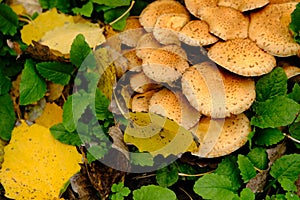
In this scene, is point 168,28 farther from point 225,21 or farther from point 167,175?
point 167,175

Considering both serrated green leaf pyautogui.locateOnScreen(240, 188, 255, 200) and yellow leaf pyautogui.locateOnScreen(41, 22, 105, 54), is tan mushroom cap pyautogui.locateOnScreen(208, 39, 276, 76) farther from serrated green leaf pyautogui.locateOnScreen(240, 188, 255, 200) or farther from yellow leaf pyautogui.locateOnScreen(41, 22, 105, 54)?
yellow leaf pyautogui.locateOnScreen(41, 22, 105, 54)

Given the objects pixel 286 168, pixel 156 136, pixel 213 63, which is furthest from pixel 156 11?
pixel 286 168

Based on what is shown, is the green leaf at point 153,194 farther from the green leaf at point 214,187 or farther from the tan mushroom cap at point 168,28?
the tan mushroom cap at point 168,28

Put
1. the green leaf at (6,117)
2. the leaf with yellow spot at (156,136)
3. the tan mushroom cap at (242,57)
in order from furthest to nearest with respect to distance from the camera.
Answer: the green leaf at (6,117) → the leaf with yellow spot at (156,136) → the tan mushroom cap at (242,57)

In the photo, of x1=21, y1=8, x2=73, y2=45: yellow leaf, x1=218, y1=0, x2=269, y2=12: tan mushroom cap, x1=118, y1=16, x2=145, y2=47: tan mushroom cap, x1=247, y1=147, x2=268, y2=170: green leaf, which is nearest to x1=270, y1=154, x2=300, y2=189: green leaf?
x1=247, y1=147, x2=268, y2=170: green leaf

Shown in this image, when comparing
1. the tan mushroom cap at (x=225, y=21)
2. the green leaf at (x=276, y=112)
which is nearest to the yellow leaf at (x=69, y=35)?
the tan mushroom cap at (x=225, y=21)
